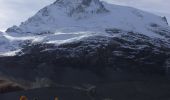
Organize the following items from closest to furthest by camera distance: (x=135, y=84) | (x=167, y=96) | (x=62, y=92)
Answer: (x=167, y=96) → (x=62, y=92) → (x=135, y=84)

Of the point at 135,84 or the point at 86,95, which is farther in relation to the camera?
the point at 135,84

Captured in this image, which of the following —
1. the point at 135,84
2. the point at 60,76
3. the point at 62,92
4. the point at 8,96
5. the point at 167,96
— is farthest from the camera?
the point at 60,76

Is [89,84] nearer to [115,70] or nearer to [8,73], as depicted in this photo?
[115,70]

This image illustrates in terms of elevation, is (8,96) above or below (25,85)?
above

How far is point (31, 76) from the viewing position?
654 ft

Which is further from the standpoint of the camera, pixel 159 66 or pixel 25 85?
pixel 159 66

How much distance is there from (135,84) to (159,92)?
1980cm

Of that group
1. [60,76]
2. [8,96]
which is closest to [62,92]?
[60,76]

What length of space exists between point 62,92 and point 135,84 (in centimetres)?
2879

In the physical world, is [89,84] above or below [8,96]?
below

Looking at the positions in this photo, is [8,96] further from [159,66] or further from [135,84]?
[159,66]

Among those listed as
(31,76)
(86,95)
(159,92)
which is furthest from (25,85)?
(159,92)

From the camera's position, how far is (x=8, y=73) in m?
200

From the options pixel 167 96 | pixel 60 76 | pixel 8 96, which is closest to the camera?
pixel 8 96
